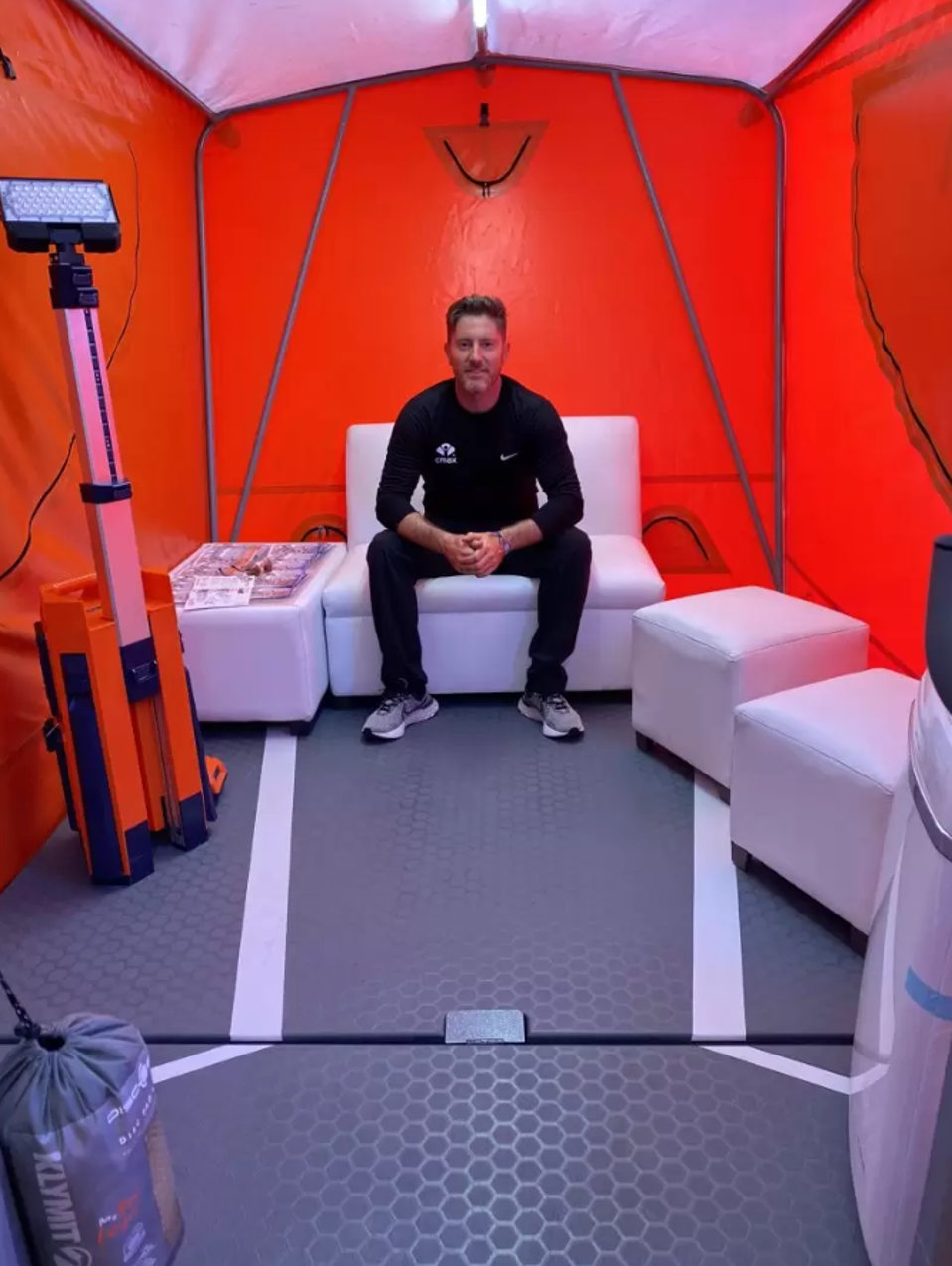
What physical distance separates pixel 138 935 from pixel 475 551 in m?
1.34

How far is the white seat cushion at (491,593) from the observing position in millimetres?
2795

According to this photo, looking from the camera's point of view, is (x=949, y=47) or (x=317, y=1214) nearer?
(x=317, y=1214)

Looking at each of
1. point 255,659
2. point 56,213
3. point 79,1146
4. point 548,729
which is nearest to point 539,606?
point 548,729

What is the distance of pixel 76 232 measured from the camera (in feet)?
5.95

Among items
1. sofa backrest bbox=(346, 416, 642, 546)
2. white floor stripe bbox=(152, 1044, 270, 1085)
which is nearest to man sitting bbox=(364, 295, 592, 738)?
sofa backrest bbox=(346, 416, 642, 546)

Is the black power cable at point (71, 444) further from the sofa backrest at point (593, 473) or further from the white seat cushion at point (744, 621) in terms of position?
the white seat cushion at point (744, 621)

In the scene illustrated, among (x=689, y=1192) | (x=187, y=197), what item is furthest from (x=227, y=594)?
(x=689, y=1192)

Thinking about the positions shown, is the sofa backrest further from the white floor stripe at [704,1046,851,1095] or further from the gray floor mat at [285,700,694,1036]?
the white floor stripe at [704,1046,851,1095]

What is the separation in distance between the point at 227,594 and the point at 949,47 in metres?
2.24

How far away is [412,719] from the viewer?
2.81m

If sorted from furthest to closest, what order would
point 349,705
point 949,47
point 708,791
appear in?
point 349,705 < point 708,791 < point 949,47

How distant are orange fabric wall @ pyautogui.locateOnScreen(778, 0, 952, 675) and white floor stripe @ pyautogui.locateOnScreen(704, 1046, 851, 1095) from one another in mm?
1281

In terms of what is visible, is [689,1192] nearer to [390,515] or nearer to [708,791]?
[708,791]

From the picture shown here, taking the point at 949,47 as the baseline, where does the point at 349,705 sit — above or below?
below
